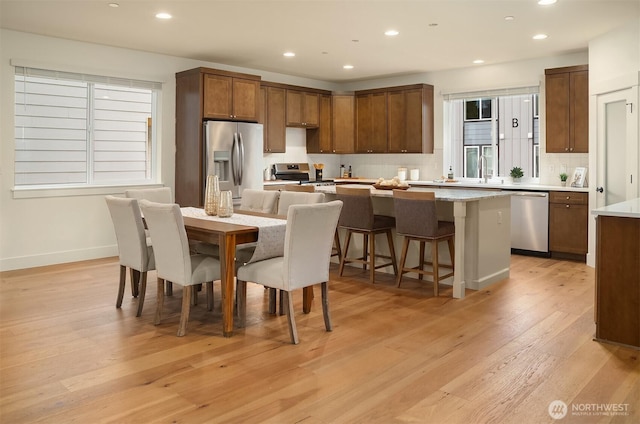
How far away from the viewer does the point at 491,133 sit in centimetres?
762

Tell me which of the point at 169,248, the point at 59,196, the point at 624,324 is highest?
the point at 59,196

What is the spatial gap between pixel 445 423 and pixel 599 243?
1.79m

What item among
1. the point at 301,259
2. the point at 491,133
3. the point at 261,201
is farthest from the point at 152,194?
the point at 491,133

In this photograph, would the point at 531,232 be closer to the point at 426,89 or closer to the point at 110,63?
the point at 426,89

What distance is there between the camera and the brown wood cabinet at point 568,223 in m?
6.14

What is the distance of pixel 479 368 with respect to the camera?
2.96m

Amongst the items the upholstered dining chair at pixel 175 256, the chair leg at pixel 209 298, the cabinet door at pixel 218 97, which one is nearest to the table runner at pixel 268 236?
the upholstered dining chair at pixel 175 256

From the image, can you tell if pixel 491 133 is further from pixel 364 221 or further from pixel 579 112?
pixel 364 221

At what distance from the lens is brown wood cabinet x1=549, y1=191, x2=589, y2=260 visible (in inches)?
242

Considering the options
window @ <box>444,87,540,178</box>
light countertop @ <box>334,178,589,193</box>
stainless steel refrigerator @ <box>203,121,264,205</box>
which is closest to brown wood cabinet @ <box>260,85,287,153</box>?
stainless steel refrigerator @ <box>203,121,264,205</box>

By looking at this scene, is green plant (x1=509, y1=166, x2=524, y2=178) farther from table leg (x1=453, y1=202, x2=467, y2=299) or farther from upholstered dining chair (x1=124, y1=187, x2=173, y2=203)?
upholstered dining chair (x1=124, y1=187, x2=173, y2=203)

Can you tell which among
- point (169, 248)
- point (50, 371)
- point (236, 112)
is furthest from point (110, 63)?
point (50, 371)

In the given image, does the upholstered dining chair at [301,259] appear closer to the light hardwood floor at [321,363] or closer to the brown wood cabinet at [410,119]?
the light hardwood floor at [321,363]

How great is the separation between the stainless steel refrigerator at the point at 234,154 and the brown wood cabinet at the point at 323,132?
1.73 metres
